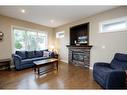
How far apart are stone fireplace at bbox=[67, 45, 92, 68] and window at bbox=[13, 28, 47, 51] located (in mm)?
2160

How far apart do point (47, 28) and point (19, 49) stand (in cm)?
272

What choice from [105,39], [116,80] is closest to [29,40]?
[105,39]

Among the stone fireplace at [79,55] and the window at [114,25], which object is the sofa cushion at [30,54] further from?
the window at [114,25]

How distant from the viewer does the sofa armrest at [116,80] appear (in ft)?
7.93

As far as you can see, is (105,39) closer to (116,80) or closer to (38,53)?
(116,80)

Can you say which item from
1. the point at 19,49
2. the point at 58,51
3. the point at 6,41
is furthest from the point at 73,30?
the point at 6,41

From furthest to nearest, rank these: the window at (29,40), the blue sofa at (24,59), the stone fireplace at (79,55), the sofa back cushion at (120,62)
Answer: the window at (29,40) → the stone fireplace at (79,55) → the blue sofa at (24,59) → the sofa back cushion at (120,62)

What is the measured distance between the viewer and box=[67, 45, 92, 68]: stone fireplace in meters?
5.06

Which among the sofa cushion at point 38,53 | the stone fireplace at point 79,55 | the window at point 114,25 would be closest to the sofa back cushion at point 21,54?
the sofa cushion at point 38,53

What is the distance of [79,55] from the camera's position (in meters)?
5.60

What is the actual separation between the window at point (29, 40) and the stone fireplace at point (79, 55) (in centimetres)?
216

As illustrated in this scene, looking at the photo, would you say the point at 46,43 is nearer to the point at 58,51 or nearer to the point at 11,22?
the point at 58,51

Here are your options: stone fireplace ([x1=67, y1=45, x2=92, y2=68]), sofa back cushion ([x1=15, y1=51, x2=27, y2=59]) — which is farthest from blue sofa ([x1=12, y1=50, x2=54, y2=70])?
stone fireplace ([x1=67, y1=45, x2=92, y2=68])

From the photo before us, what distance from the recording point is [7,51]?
4906 mm
